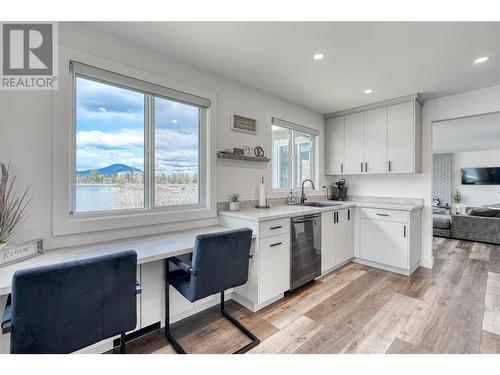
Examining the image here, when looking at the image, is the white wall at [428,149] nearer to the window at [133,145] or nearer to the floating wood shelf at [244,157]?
the floating wood shelf at [244,157]

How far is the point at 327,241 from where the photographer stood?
3049mm

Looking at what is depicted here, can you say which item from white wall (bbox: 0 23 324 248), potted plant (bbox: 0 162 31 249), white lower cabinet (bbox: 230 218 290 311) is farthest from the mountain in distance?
white lower cabinet (bbox: 230 218 290 311)

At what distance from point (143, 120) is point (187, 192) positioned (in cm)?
81

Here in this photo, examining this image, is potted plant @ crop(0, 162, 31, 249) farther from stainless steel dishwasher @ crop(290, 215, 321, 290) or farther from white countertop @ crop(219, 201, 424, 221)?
stainless steel dishwasher @ crop(290, 215, 321, 290)

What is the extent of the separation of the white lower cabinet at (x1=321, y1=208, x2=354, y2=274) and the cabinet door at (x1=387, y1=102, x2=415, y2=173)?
92cm

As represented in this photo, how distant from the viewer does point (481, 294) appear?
2.54 m

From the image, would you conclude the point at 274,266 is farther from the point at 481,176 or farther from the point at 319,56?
the point at 481,176

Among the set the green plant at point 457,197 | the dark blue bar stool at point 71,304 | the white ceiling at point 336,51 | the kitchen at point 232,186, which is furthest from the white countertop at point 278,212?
the green plant at point 457,197

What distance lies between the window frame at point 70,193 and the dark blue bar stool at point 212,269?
44 centimetres

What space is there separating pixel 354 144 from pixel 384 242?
159 centimetres

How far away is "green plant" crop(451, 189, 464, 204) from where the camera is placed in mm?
8116

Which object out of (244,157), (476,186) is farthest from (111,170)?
(476,186)
